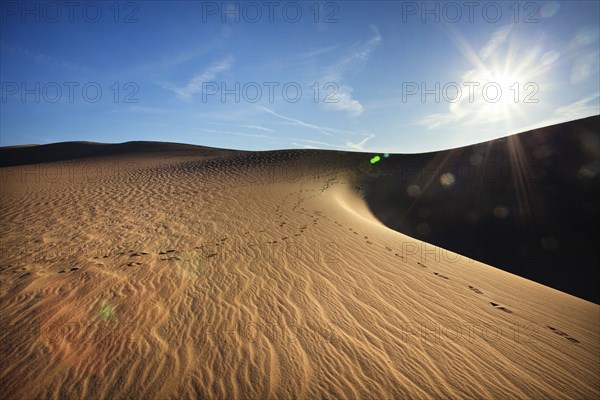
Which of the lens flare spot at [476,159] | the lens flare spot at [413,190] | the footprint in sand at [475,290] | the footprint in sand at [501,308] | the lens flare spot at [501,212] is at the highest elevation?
the lens flare spot at [476,159]

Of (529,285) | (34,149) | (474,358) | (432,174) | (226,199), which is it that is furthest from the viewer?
(34,149)

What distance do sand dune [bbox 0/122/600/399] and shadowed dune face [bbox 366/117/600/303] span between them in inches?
185

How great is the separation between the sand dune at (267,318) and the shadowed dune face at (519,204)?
4689 mm

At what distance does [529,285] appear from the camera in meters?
6.78

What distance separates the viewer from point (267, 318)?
4066mm

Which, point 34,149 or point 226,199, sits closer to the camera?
point 226,199

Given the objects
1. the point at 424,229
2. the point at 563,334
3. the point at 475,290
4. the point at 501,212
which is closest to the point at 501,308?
the point at 475,290

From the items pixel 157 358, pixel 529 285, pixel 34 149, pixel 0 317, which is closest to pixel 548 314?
pixel 529 285

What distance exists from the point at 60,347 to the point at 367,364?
394 centimetres

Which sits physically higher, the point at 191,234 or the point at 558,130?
the point at 558,130

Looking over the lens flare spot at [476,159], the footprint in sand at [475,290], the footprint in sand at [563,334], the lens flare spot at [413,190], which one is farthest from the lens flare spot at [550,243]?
the footprint in sand at [563,334]

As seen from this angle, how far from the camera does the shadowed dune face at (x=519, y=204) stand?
10.4 meters

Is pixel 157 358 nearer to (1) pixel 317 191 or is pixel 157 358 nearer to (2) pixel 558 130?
(1) pixel 317 191

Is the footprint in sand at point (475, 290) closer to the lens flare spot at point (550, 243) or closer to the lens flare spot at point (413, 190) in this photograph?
the lens flare spot at point (550, 243)
